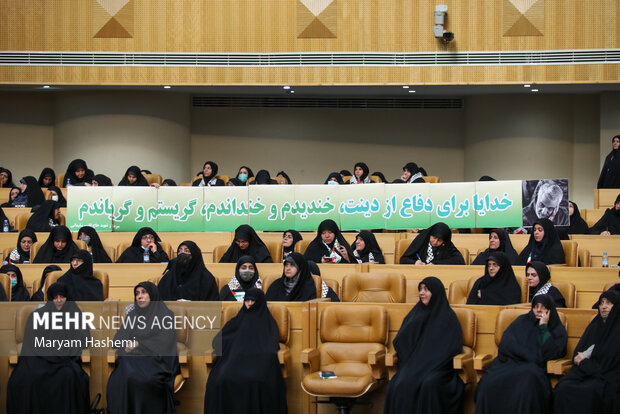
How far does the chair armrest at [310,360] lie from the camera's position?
23.8 ft

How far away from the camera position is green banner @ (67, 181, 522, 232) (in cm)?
1084

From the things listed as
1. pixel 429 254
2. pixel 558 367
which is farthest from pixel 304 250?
pixel 558 367

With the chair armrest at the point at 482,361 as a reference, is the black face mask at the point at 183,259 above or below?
above

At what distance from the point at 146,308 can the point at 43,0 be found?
9794mm

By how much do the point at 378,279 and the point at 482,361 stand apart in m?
1.84

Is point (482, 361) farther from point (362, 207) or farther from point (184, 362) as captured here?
point (362, 207)

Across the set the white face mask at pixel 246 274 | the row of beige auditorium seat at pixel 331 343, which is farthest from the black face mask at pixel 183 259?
the row of beige auditorium seat at pixel 331 343

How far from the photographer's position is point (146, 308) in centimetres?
764

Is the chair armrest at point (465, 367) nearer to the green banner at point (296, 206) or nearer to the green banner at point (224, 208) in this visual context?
the green banner at point (296, 206)

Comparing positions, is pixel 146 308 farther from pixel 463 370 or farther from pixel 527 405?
pixel 527 405

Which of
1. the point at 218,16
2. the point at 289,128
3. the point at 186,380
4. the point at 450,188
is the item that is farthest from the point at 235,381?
the point at 289,128

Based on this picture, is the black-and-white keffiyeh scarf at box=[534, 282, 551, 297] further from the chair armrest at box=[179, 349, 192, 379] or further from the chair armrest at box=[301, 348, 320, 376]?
the chair armrest at box=[179, 349, 192, 379]

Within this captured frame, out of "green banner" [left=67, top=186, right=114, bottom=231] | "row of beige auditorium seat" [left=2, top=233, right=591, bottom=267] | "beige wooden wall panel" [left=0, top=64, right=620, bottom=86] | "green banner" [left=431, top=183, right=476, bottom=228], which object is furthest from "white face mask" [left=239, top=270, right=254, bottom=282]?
"beige wooden wall panel" [left=0, top=64, right=620, bottom=86]

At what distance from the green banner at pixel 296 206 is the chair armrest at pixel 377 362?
3775 millimetres
